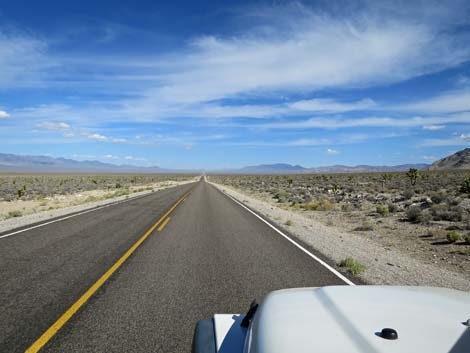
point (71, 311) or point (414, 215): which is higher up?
point (414, 215)

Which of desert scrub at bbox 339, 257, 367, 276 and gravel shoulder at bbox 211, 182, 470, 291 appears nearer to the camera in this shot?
gravel shoulder at bbox 211, 182, 470, 291

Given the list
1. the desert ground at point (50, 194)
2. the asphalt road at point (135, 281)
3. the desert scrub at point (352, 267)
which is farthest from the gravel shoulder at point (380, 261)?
the desert ground at point (50, 194)

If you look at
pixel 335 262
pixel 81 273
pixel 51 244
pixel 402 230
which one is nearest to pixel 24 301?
pixel 81 273

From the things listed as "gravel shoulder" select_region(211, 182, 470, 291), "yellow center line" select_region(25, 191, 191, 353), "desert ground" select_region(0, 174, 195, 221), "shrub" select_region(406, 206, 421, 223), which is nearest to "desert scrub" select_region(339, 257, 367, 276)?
"gravel shoulder" select_region(211, 182, 470, 291)

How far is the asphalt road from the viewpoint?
14.8 feet

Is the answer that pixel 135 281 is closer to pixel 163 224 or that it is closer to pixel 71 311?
pixel 71 311

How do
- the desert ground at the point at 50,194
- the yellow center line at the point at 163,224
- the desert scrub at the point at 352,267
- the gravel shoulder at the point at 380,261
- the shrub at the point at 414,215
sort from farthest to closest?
1. the desert ground at the point at 50,194
2. the shrub at the point at 414,215
3. the yellow center line at the point at 163,224
4. the desert scrub at the point at 352,267
5. the gravel shoulder at the point at 380,261

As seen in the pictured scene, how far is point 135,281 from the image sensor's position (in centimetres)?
681

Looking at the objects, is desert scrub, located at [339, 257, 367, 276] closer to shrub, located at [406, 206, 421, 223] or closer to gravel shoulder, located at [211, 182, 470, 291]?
gravel shoulder, located at [211, 182, 470, 291]

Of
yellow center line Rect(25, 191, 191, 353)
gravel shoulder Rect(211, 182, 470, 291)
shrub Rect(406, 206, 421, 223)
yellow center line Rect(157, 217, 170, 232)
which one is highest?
shrub Rect(406, 206, 421, 223)

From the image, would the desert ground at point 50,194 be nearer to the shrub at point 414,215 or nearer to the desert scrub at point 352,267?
the desert scrub at point 352,267

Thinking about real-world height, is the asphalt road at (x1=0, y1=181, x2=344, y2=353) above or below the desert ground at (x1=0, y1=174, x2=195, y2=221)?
above

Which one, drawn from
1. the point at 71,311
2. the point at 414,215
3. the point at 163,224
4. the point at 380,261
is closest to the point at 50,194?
the point at 163,224

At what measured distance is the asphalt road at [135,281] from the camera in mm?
4520
